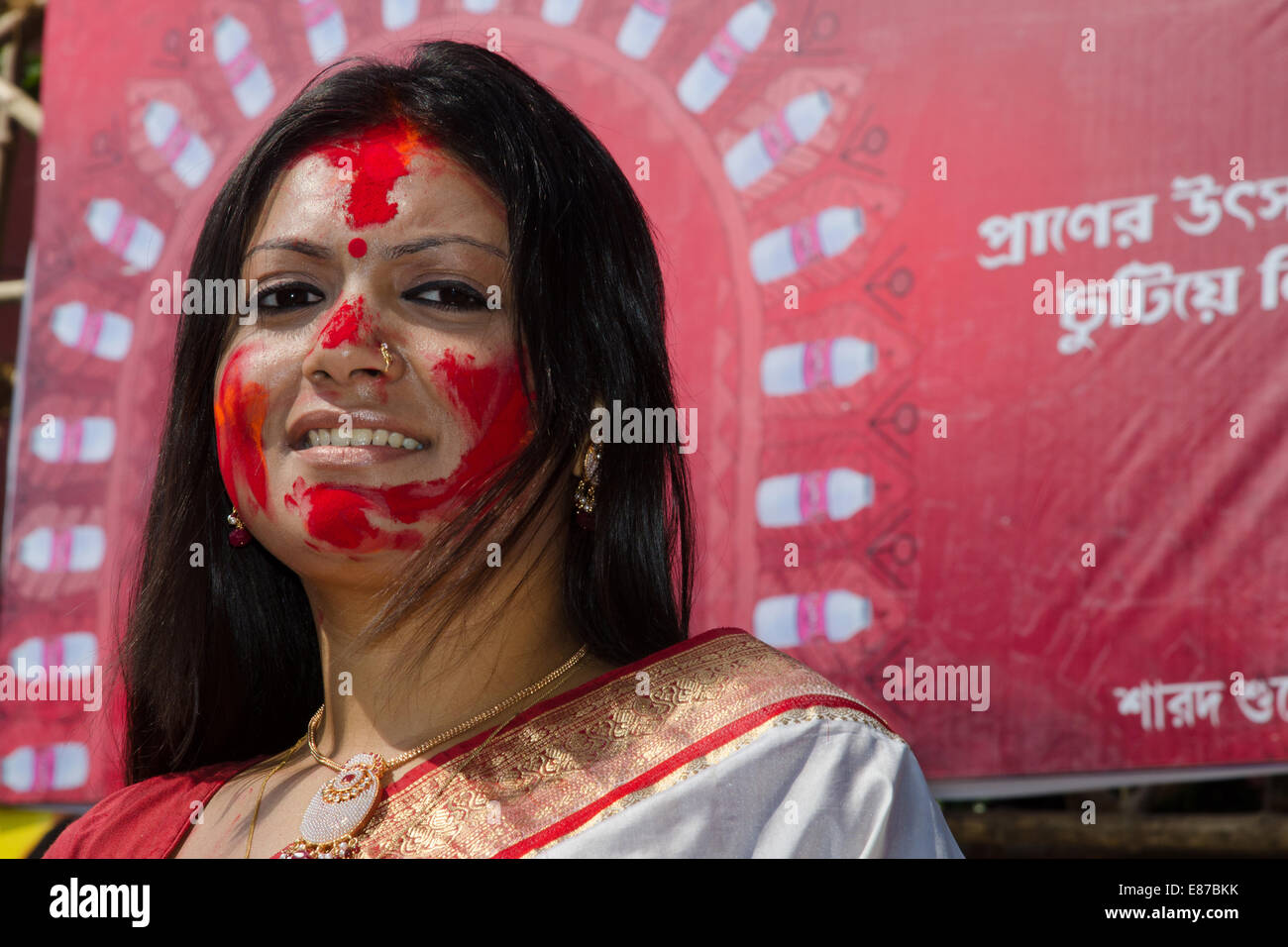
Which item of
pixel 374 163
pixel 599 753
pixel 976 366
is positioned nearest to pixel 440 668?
pixel 599 753

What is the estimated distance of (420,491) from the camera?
1684 mm

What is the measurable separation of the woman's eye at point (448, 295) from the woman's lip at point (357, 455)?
0.20 meters

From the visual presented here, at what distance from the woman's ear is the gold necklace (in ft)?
0.87

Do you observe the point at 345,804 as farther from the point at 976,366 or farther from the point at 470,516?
the point at 976,366

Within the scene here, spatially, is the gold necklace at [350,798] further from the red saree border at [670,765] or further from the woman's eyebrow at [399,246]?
the woman's eyebrow at [399,246]

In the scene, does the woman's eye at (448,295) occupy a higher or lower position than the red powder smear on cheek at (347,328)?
higher

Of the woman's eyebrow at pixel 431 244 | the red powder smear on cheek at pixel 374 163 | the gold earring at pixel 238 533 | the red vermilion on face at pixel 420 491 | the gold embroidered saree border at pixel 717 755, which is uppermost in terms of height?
the red powder smear on cheek at pixel 374 163

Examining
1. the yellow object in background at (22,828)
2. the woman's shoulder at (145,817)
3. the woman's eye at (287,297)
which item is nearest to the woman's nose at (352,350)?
the woman's eye at (287,297)

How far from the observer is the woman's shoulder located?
73.7 inches

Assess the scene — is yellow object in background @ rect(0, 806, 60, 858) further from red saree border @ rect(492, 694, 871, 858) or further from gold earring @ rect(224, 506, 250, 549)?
red saree border @ rect(492, 694, 871, 858)

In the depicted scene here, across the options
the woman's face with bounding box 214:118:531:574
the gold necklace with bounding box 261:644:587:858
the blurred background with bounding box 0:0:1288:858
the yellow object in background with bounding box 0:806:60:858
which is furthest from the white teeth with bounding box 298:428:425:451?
the yellow object in background with bounding box 0:806:60:858

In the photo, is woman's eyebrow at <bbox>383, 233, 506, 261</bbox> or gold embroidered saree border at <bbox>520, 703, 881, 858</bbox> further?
woman's eyebrow at <bbox>383, 233, 506, 261</bbox>

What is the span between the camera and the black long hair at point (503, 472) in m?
1.75

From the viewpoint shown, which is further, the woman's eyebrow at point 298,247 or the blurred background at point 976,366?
the blurred background at point 976,366
